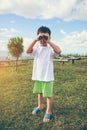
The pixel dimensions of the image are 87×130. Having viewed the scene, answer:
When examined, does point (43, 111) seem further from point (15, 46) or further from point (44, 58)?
point (15, 46)

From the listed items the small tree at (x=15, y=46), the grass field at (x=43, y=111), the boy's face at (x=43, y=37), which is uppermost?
the small tree at (x=15, y=46)

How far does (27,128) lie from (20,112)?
1009 mm

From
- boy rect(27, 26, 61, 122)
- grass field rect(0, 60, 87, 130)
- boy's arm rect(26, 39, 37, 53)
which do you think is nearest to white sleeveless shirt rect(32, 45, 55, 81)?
boy rect(27, 26, 61, 122)

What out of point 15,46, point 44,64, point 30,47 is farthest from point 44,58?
point 15,46

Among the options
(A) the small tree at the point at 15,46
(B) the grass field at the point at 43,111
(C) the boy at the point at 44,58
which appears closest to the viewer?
(B) the grass field at the point at 43,111

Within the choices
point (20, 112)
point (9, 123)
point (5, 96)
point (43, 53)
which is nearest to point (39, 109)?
point (20, 112)

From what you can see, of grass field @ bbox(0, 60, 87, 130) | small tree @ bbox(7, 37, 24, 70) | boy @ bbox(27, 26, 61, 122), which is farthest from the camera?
small tree @ bbox(7, 37, 24, 70)

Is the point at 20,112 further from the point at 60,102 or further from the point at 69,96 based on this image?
the point at 69,96

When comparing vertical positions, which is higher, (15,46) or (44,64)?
(15,46)

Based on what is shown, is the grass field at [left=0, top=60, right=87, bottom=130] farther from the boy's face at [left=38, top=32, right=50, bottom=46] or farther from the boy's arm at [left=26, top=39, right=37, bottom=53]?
the boy's face at [left=38, top=32, right=50, bottom=46]

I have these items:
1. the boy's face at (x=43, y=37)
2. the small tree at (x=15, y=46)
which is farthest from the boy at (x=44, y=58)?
the small tree at (x=15, y=46)

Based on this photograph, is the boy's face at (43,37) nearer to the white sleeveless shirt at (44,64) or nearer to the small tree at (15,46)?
the white sleeveless shirt at (44,64)

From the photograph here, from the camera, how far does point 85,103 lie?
294 inches

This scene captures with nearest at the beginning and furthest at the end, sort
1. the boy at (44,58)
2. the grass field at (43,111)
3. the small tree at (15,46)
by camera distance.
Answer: the grass field at (43,111), the boy at (44,58), the small tree at (15,46)
